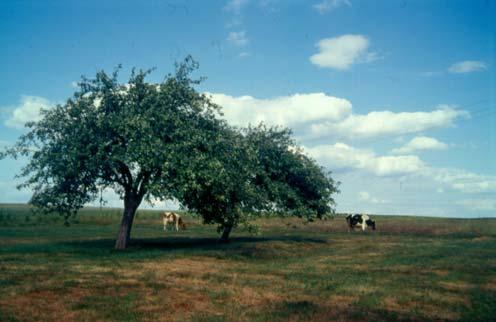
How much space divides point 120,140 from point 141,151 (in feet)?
12.5

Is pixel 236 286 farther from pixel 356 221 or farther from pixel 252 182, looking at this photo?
pixel 356 221

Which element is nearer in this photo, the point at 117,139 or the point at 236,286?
the point at 236,286

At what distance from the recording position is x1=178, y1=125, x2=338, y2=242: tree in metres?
33.7

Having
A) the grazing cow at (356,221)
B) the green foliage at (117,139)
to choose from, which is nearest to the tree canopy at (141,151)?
the green foliage at (117,139)

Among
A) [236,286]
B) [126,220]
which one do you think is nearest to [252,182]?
[126,220]

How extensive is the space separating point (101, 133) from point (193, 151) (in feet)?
22.4

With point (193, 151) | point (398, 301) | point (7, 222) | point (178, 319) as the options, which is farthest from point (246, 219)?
point (7, 222)

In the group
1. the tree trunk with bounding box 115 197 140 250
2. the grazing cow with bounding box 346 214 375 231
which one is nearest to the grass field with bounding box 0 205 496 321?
the tree trunk with bounding box 115 197 140 250

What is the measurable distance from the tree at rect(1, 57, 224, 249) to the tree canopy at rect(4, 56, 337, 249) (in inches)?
2.8

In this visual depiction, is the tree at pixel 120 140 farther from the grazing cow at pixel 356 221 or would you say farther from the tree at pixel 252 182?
the grazing cow at pixel 356 221

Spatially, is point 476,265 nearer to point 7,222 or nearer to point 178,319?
point 178,319

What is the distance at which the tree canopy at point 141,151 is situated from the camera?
104ft

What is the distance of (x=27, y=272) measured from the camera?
21.9 m

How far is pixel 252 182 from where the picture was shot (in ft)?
151
